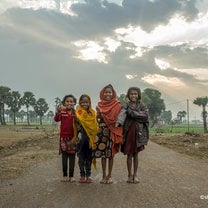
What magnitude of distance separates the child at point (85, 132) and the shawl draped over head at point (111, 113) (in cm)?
22

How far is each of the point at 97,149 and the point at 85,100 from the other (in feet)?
3.27

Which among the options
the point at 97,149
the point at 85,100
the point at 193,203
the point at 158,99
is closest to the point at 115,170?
the point at 97,149

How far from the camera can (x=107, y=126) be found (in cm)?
626

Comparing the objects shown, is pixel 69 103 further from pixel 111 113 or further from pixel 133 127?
pixel 133 127

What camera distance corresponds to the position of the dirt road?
195 inches

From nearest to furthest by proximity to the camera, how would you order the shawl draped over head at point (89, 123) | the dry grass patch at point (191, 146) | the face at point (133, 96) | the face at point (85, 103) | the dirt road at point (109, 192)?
the dirt road at point (109, 192) < the shawl draped over head at point (89, 123) < the face at point (85, 103) < the face at point (133, 96) < the dry grass patch at point (191, 146)

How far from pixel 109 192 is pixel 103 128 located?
4.21 feet

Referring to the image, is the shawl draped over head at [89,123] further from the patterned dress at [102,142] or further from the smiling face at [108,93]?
the smiling face at [108,93]

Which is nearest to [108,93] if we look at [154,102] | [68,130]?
[68,130]

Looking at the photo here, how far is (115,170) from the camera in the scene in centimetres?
807

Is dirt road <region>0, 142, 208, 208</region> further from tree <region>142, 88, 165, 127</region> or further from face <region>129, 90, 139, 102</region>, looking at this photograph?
tree <region>142, 88, 165, 127</region>

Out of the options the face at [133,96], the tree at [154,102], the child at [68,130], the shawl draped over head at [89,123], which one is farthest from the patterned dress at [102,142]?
the tree at [154,102]

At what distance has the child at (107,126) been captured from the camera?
619cm

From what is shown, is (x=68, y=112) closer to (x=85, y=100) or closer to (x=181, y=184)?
(x=85, y=100)
